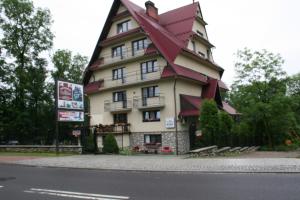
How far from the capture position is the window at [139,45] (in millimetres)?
32250

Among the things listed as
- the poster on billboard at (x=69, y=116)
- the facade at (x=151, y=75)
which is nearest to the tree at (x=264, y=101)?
the facade at (x=151, y=75)

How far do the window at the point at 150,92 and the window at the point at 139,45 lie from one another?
4092mm

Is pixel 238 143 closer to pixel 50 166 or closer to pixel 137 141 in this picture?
pixel 137 141

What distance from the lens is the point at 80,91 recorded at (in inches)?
1125

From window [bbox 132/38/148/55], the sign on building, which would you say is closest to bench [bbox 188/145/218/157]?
the sign on building

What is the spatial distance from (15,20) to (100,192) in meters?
40.1

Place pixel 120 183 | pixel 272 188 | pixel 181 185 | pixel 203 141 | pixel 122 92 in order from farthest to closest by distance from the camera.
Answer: pixel 122 92, pixel 203 141, pixel 120 183, pixel 181 185, pixel 272 188

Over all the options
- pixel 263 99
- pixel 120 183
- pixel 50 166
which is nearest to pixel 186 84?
pixel 263 99

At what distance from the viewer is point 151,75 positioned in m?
31.2

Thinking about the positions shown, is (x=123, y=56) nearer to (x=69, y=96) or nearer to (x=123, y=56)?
(x=123, y=56)

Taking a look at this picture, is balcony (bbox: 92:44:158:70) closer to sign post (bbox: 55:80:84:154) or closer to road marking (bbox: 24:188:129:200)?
sign post (bbox: 55:80:84:154)

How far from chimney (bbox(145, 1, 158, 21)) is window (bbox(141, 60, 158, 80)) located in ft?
26.3

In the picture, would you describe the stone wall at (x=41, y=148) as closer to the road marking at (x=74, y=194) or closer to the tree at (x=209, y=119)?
the tree at (x=209, y=119)

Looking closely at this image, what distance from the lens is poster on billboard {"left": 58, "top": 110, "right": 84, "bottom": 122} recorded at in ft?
86.6
